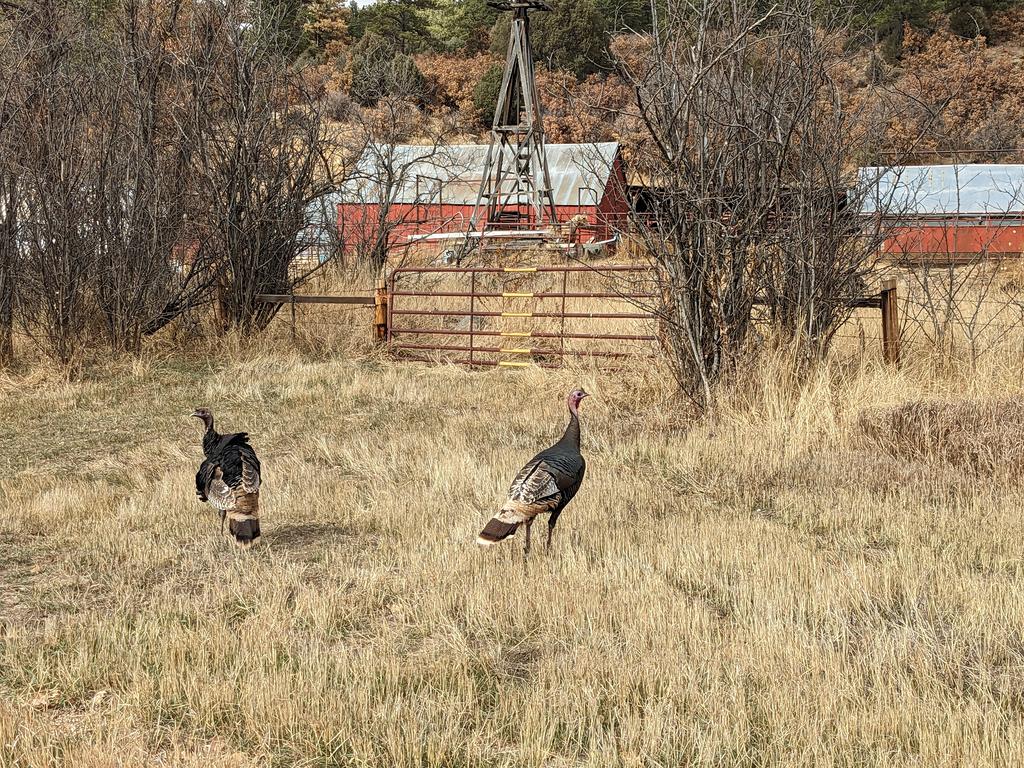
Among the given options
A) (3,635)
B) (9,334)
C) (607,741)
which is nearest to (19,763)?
(3,635)

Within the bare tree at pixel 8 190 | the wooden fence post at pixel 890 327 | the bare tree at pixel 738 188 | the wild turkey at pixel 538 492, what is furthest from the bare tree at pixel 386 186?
the wild turkey at pixel 538 492

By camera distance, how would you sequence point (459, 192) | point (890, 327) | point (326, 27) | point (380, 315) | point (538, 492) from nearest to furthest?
point (538, 492) < point (890, 327) < point (380, 315) < point (459, 192) < point (326, 27)

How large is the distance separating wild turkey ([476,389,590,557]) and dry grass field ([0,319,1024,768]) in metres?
0.28

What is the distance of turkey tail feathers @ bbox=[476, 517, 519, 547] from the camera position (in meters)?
5.44

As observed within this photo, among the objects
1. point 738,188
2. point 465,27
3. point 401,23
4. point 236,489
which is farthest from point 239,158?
point 401,23

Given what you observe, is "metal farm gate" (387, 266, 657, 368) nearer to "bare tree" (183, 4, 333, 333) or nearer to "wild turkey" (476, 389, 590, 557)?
"bare tree" (183, 4, 333, 333)

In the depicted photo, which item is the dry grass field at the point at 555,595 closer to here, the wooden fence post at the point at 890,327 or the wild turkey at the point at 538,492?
the wild turkey at the point at 538,492

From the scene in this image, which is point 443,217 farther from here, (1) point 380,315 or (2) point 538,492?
(2) point 538,492

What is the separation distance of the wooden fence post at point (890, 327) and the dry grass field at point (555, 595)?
2.80 feet

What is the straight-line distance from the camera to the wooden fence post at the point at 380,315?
51.4 ft

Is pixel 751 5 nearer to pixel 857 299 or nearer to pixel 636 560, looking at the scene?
pixel 857 299

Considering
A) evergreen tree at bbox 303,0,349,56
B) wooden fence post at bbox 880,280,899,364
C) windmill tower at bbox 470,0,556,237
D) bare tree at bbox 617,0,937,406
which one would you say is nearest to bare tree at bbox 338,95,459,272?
windmill tower at bbox 470,0,556,237

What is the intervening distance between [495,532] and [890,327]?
7109 mm

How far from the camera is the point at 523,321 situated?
16.7 meters
